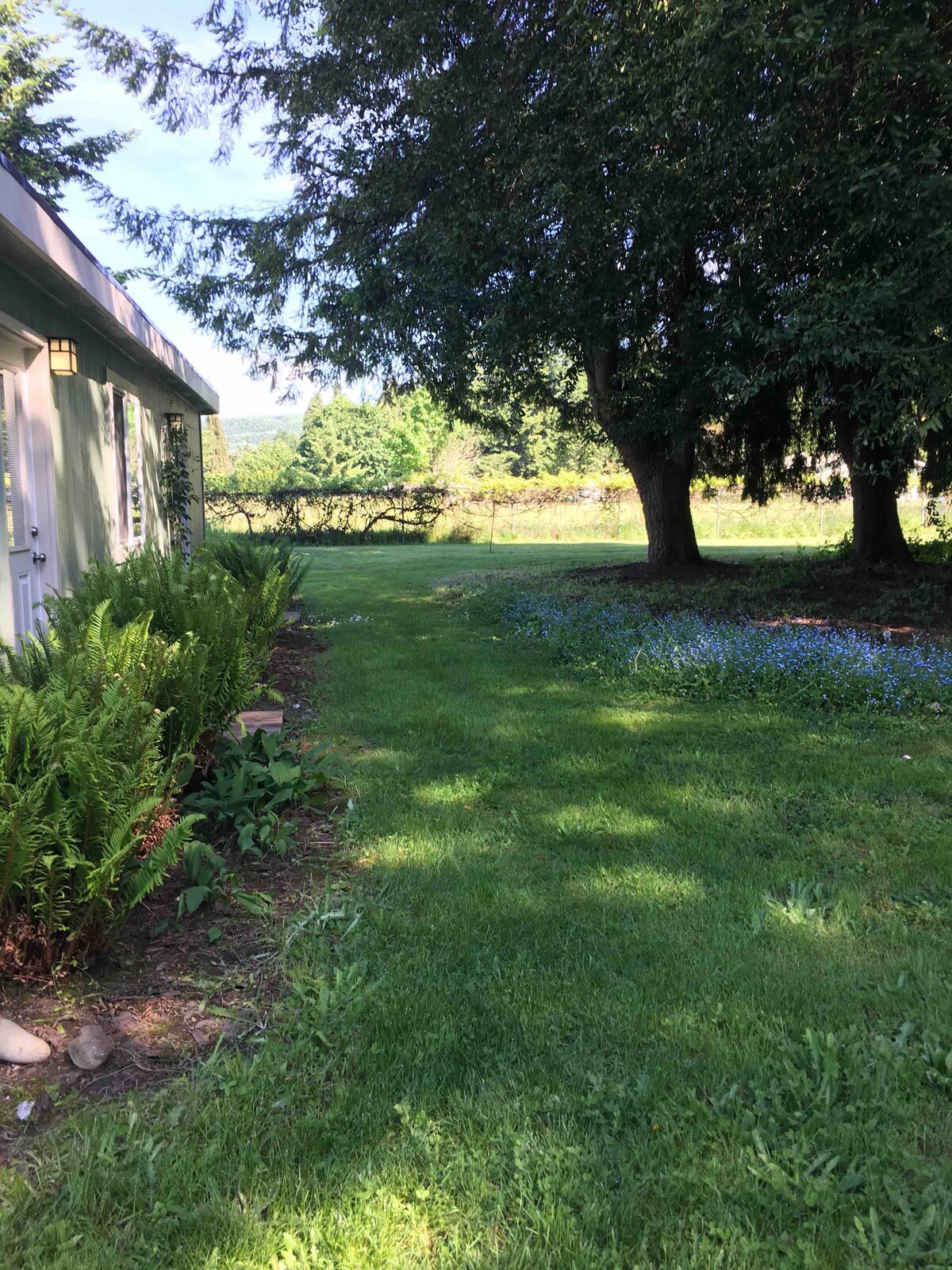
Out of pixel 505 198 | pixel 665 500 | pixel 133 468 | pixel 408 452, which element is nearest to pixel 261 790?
pixel 133 468

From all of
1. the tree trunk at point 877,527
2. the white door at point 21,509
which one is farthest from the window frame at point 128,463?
the tree trunk at point 877,527

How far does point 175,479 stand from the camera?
34.6 ft

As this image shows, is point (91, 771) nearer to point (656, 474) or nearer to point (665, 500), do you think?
point (656, 474)

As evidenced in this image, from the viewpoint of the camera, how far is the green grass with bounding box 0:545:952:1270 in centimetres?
160

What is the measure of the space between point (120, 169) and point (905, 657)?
2465cm

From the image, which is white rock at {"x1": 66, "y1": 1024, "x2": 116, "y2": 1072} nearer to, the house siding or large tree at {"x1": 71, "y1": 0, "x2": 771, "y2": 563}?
the house siding

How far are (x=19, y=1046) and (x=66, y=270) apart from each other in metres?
4.41

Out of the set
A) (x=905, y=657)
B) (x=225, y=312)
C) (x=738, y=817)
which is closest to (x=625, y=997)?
(x=738, y=817)

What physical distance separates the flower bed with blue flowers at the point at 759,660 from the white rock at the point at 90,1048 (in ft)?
14.4

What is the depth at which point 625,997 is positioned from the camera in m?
2.30

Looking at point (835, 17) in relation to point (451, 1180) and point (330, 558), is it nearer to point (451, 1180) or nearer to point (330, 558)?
point (451, 1180)

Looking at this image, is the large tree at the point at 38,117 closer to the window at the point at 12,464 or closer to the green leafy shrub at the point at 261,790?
the window at the point at 12,464

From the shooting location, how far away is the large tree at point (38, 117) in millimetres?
21219

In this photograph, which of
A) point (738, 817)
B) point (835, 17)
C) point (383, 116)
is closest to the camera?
point (738, 817)
